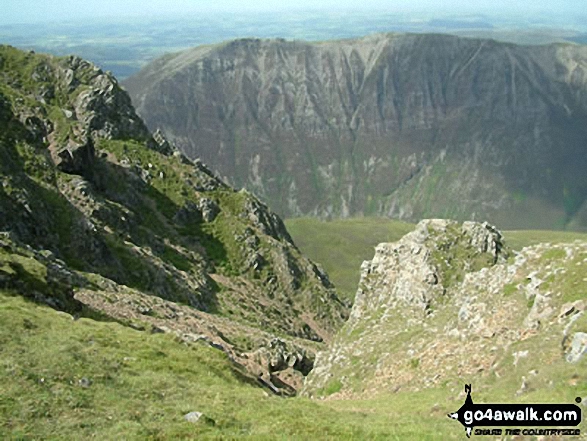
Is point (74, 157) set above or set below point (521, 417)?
below

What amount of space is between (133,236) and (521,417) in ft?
278

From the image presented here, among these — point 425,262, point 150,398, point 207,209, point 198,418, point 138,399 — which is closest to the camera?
point 198,418

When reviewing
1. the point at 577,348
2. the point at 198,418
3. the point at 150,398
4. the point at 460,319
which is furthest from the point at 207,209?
the point at 577,348

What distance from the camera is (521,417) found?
64.5 ft

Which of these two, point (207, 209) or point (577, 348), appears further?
point (207, 209)

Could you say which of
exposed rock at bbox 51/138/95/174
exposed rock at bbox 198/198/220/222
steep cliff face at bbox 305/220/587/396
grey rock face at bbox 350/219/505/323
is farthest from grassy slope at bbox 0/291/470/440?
exposed rock at bbox 198/198/220/222

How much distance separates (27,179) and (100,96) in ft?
192

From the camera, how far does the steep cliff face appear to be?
86.9 feet

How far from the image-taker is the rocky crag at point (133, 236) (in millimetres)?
53531

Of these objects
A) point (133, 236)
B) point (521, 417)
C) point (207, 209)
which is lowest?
point (207, 209)

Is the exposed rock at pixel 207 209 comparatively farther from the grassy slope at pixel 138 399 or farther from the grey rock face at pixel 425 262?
the grassy slope at pixel 138 399

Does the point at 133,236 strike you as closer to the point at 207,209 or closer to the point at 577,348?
the point at 207,209

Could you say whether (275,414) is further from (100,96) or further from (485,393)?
(100,96)

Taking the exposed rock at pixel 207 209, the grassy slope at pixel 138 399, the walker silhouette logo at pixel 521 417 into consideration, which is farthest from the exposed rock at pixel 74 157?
the walker silhouette logo at pixel 521 417
